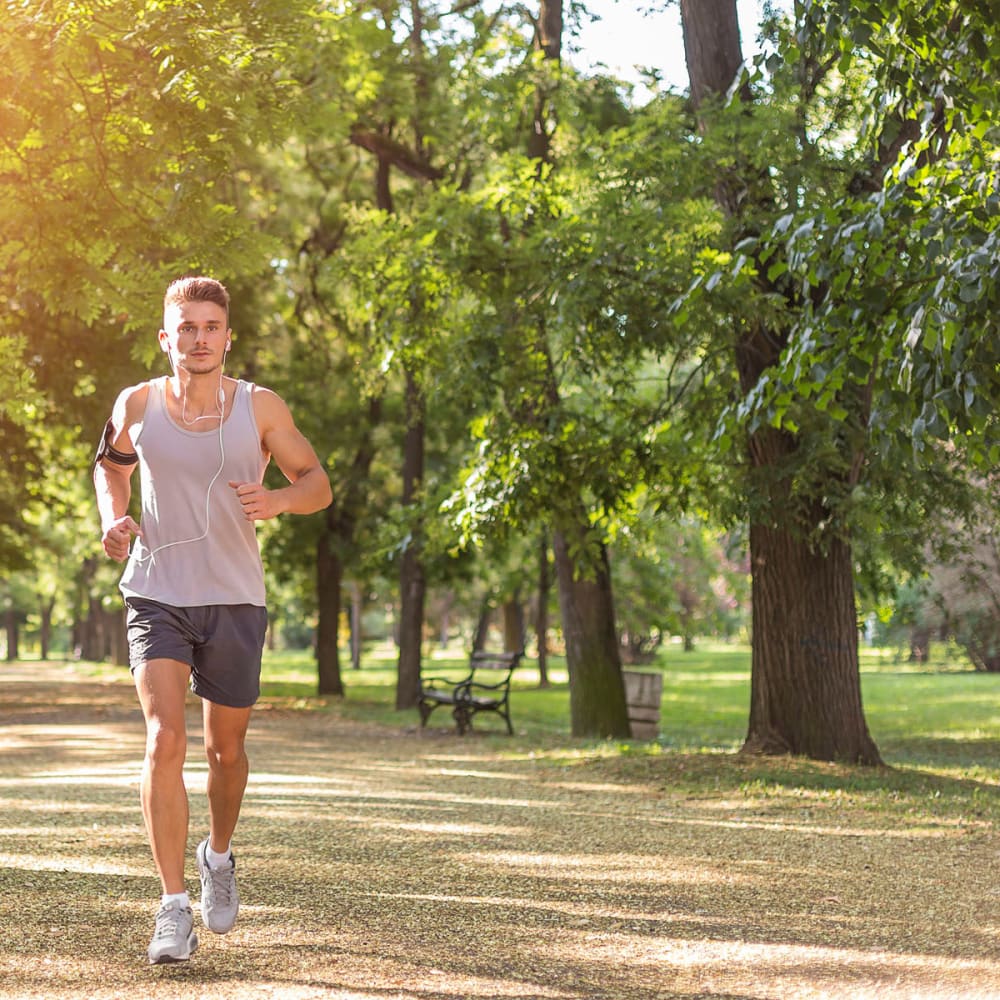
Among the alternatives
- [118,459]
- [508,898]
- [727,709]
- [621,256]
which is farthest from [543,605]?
[118,459]

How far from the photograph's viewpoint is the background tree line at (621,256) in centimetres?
673

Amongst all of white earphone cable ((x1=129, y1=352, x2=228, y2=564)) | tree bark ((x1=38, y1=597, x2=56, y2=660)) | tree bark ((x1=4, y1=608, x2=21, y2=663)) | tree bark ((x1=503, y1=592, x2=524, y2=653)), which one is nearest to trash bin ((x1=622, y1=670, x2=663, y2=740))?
white earphone cable ((x1=129, y1=352, x2=228, y2=564))

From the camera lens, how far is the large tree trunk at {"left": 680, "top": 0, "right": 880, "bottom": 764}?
12016 mm

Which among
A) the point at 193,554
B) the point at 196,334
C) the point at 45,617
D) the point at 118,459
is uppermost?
the point at 196,334

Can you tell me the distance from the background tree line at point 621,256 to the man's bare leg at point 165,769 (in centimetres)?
337

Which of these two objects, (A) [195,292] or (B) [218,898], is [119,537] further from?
(B) [218,898]

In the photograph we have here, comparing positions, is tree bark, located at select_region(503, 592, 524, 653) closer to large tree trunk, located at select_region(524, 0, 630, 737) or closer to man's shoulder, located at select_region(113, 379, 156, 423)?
large tree trunk, located at select_region(524, 0, 630, 737)

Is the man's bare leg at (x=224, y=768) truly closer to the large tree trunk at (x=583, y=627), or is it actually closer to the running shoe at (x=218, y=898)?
the running shoe at (x=218, y=898)

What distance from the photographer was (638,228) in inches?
433

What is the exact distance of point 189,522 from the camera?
4332 millimetres

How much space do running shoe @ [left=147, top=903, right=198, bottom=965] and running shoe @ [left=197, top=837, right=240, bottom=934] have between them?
0.31 metres

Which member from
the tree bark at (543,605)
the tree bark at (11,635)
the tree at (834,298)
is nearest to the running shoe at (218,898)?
the tree at (834,298)

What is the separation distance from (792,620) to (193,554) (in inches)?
336

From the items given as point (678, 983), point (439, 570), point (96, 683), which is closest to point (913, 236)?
point (678, 983)
